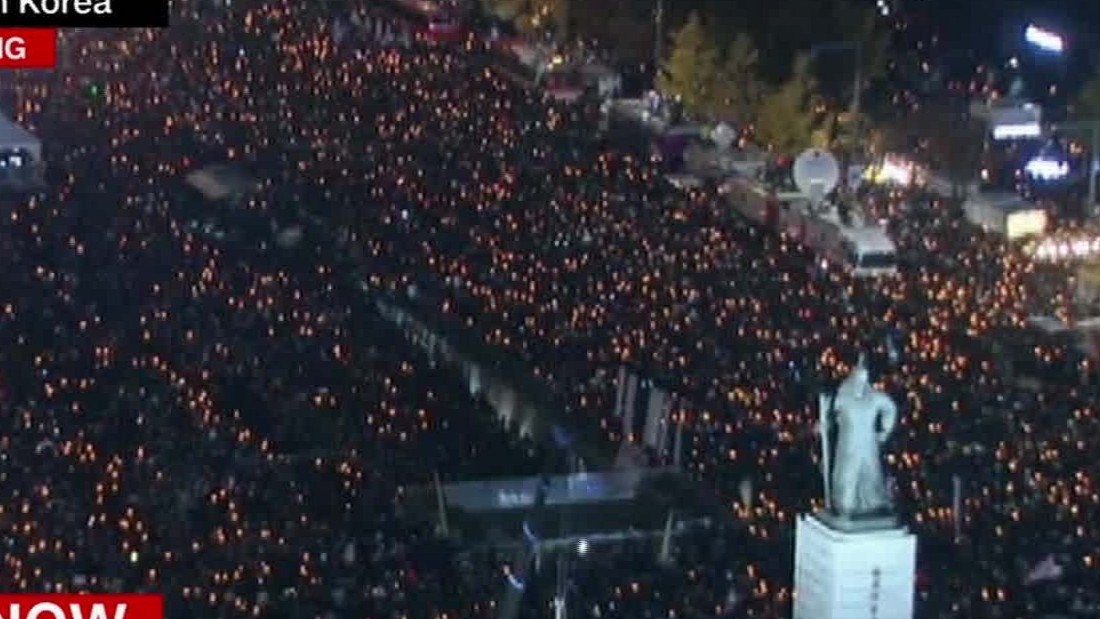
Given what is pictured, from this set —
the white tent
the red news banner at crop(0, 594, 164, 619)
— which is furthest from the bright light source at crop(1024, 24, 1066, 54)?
the red news banner at crop(0, 594, 164, 619)

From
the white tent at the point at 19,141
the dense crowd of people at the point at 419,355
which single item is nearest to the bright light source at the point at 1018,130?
the dense crowd of people at the point at 419,355

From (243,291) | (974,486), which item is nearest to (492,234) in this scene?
(243,291)

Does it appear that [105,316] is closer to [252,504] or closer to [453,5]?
[252,504]

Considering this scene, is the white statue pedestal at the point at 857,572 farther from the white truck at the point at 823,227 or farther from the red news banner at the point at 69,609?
the white truck at the point at 823,227

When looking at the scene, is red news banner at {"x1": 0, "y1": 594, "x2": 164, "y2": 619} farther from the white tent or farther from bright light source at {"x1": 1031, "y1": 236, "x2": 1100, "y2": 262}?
the white tent

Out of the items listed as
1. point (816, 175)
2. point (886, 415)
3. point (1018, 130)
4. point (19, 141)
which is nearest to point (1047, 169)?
point (1018, 130)

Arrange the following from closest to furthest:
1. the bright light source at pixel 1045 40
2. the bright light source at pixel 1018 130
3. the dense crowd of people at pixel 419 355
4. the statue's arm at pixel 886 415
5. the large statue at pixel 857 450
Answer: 1. the large statue at pixel 857 450
2. the statue's arm at pixel 886 415
3. the dense crowd of people at pixel 419 355
4. the bright light source at pixel 1018 130
5. the bright light source at pixel 1045 40
